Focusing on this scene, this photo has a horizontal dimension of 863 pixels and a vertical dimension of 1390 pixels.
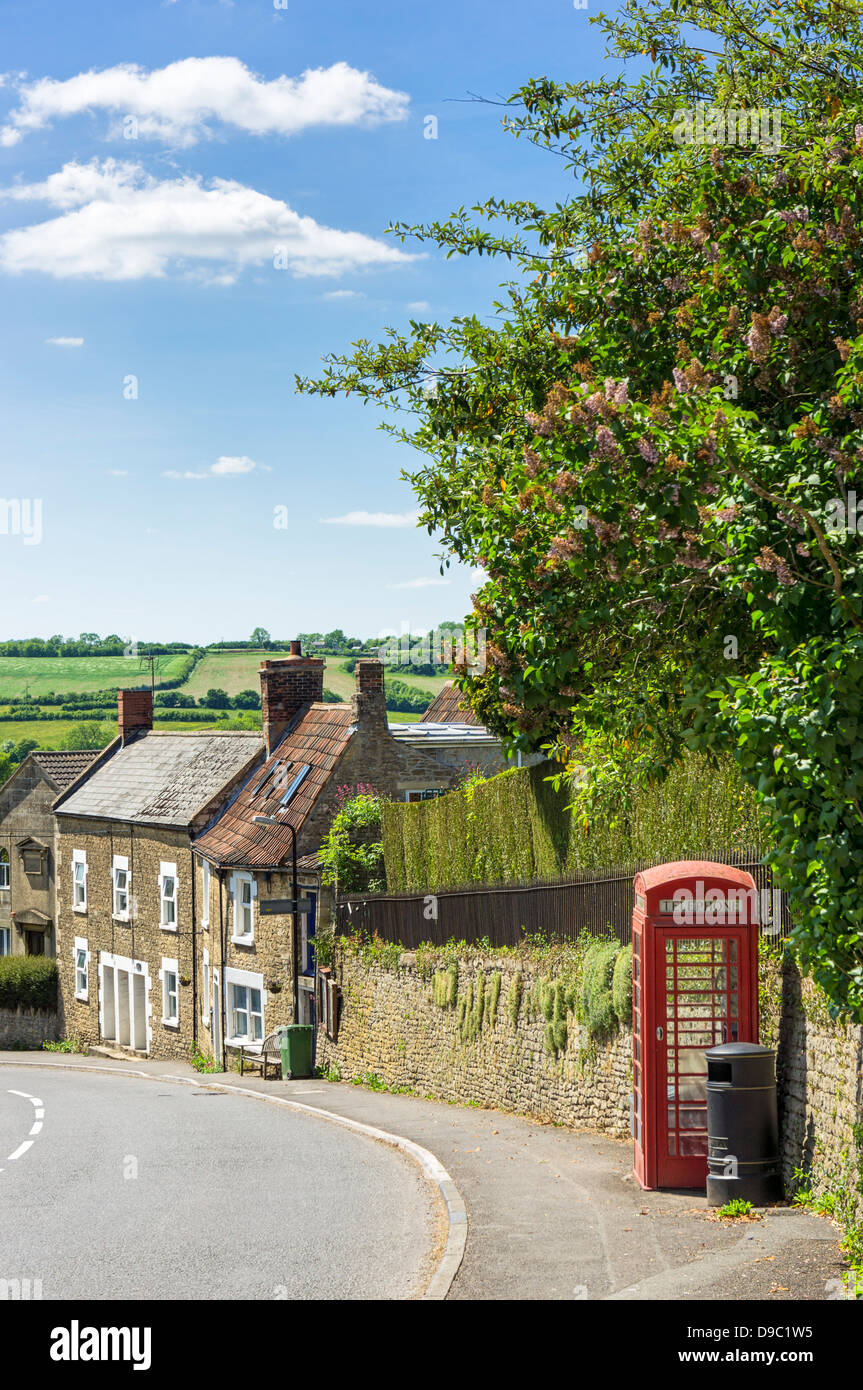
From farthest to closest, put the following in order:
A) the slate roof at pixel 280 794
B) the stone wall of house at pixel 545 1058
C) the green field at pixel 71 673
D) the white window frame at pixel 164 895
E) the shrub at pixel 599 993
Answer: the green field at pixel 71 673 < the white window frame at pixel 164 895 < the slate roof at pixel 280 794 < the shrub at pixel 599 993 < the stone wall of house at pixel 545 1058

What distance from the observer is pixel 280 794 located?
34875 mm

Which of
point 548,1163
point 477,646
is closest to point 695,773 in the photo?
point 477,646

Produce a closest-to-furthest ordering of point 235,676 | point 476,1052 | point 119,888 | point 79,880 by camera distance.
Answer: point 476,1052 → point 119,888 → point 79,880 → point 235,676

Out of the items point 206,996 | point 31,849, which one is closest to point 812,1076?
point 206,996

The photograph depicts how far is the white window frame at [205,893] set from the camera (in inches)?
1444

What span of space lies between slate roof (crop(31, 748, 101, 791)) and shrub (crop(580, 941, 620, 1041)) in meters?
39.1

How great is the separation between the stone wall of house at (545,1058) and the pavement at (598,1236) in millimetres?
496

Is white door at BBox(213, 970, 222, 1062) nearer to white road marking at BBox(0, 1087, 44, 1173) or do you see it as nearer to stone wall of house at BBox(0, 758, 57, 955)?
white road marking at BBox(0, 1087, 44, 1173)

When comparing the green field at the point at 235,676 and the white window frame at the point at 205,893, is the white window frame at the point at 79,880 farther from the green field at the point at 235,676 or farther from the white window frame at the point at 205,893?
the green field at the point at 235,676

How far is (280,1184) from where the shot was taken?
1409 centimetres

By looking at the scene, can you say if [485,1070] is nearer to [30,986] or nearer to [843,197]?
[843,197]

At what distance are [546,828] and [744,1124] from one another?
9.44 metres

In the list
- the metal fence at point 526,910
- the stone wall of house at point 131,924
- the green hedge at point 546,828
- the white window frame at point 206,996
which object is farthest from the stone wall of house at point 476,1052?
the stone wall of house at point 131,924
